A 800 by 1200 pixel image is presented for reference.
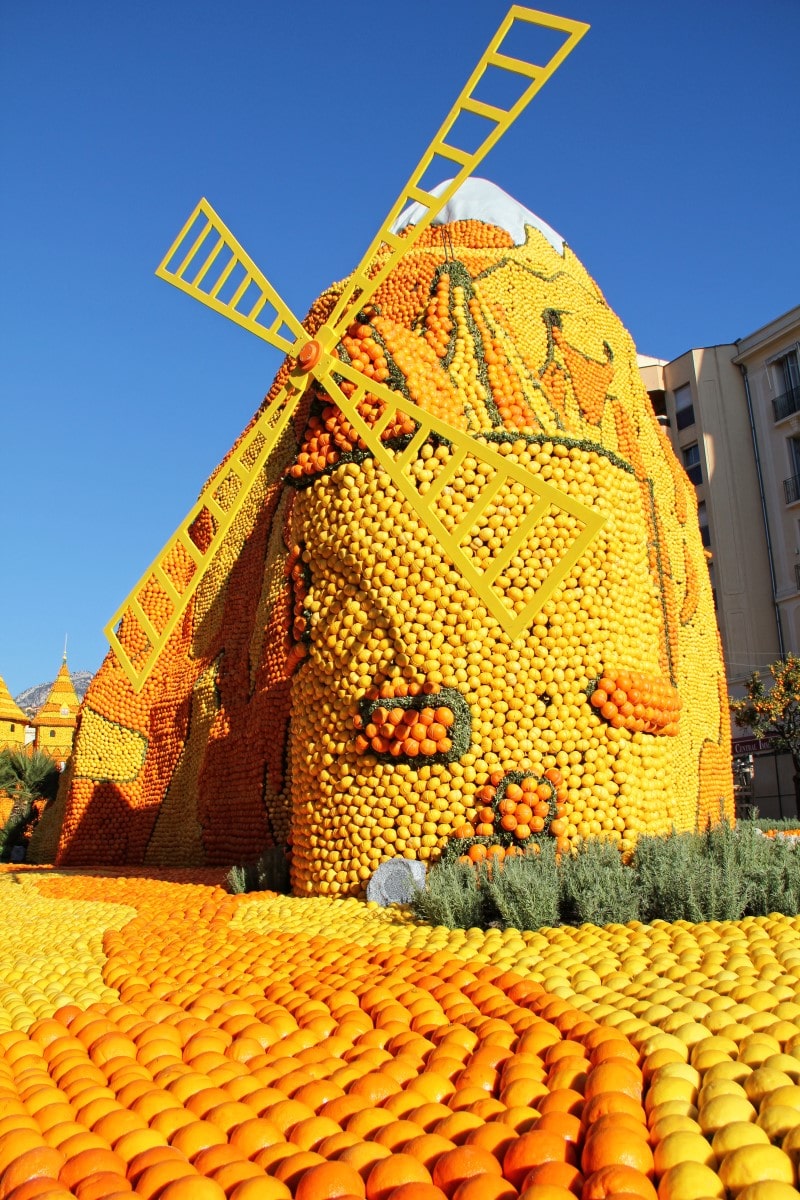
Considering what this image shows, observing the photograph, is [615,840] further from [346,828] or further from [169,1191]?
[169,1191]

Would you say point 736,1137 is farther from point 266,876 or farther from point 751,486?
point 751,486

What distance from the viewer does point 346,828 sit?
23.3 feet

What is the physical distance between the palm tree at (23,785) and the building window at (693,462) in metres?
18.5

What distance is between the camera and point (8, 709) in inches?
1174

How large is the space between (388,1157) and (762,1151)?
35.2 inches

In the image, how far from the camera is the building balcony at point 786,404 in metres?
25.0

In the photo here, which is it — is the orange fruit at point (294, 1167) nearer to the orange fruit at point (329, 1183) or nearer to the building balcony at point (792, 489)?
the orange fruit at point (329, 1183)

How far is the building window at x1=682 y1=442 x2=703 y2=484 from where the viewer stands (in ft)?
87.8

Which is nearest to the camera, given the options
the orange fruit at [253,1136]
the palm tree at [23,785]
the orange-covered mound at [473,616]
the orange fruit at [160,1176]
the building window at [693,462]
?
the orange fruit at [160,1176]

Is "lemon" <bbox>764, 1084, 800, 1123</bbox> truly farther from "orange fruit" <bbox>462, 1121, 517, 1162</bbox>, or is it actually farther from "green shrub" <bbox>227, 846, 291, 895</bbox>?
"green shrub" <bbox>227, 846, 291, 895</bbox>

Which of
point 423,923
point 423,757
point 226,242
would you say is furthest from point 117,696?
point 423,923

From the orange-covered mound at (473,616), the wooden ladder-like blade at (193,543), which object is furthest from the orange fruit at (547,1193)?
the wooden ladder-like blade at (193,543)

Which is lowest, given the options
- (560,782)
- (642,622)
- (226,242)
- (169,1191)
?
(169,1191)

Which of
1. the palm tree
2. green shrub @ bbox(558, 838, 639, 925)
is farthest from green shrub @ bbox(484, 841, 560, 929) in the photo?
the palm tree
